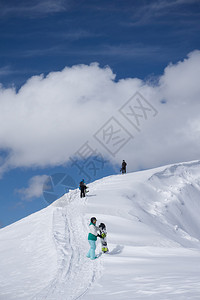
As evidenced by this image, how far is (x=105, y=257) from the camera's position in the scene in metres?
12.2

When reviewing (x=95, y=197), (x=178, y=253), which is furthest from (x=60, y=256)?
(x=95, y=197)

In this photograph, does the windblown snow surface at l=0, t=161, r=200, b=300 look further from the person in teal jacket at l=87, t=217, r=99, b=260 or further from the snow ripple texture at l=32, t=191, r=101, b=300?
the person in teal jacket at l=87, t=217, r=99, b=260

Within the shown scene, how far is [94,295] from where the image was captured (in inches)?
301

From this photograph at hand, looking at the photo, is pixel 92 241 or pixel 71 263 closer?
pixel 71 263

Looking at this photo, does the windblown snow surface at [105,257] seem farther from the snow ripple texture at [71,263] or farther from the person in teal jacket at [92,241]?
the person in teal jacket at [92,241]

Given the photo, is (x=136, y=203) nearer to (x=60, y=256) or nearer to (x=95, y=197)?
(x=95, y=197)

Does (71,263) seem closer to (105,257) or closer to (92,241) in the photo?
(92,241)

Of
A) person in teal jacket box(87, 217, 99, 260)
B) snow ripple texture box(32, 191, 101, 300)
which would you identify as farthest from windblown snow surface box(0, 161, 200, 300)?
person in teal jacket box(87, 217, 99, 260)

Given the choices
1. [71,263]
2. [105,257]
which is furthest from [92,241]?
[71,263]

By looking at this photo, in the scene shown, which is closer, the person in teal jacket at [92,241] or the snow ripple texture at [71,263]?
the snow ripple texture at [71,263]

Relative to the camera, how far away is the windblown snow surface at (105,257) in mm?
8000

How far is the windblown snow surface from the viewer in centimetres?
800

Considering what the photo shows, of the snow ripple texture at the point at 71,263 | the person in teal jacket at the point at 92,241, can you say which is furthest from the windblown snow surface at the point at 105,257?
the person in teal jacket at the point at 92,241

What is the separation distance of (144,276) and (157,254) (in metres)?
4.01
